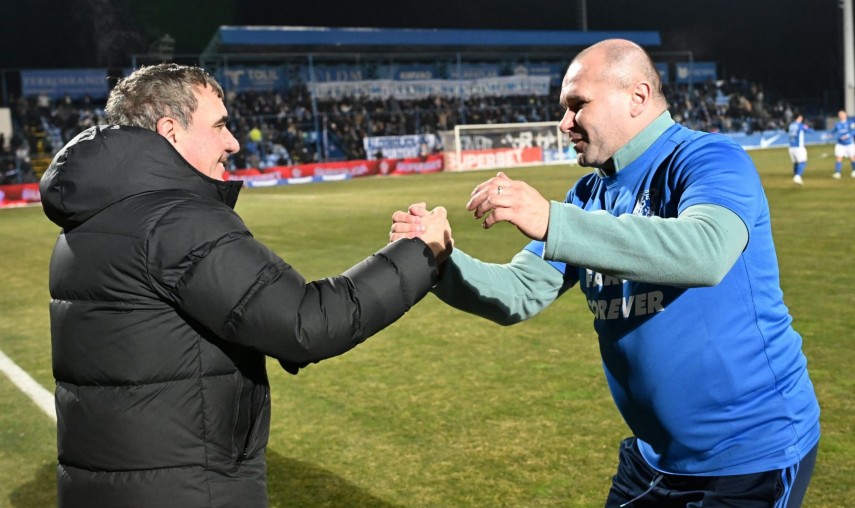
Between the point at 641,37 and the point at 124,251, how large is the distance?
56.5m

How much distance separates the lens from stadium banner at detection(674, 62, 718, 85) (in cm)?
5756

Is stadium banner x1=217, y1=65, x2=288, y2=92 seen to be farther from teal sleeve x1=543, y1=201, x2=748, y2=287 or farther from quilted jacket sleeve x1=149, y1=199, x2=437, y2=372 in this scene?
teal sleeve x1=543, y1=201, x2=748, y2=287

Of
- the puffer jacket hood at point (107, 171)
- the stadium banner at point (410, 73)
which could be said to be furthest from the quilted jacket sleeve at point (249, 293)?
the stadium banner at point (410, 73)

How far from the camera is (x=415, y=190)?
1078 inches

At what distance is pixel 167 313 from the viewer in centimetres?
220

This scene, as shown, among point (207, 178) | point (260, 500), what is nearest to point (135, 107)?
point (207, 178)

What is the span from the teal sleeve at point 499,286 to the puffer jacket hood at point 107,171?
949 millimetres

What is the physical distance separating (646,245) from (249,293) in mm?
936

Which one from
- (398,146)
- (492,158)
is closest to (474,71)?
(398,146)

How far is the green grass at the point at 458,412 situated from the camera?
15.8ft

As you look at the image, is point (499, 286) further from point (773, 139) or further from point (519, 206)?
point (773, 139)

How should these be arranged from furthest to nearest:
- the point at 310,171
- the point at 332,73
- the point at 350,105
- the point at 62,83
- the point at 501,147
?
the point at 332,73
the point at 350,105
the point at 501,147
the point at 62,83
the point at 310,171

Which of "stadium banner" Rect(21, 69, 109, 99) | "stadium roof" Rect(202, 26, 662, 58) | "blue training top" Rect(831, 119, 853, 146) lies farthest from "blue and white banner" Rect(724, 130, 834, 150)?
"stadium banner" Rect(21, 69, 109, 99)

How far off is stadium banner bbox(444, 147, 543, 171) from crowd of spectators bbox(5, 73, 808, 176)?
13.6 feet
